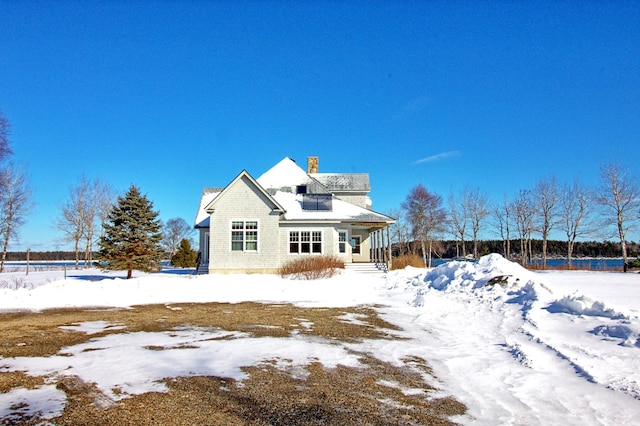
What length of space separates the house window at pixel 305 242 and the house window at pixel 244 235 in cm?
236

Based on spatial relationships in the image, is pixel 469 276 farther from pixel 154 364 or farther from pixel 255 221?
pixel 255 221

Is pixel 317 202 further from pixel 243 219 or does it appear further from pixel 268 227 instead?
pixel 243 219

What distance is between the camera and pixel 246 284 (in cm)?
1859

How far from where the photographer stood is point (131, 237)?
75.4ft

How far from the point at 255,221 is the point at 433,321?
647 inches

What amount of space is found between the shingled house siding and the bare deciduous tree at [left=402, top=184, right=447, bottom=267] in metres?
25.0

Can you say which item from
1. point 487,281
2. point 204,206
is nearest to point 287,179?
point 204,206

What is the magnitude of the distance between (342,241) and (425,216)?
873 inches

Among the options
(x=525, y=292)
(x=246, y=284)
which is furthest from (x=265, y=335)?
(x=246, y=284)

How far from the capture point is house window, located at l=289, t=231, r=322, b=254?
2509 cm

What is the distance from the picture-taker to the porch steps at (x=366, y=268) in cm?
2458

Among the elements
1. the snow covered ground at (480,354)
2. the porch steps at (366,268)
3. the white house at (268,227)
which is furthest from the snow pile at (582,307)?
the white house at (268,227)

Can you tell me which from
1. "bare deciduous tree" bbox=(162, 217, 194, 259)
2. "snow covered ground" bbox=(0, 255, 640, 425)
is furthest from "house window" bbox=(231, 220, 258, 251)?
"bare deciduous tree" bbox=(162, 217, 194, 259)

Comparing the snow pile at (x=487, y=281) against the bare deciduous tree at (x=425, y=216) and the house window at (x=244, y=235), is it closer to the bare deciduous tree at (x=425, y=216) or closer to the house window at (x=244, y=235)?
the house window at (x=244, y=235)
